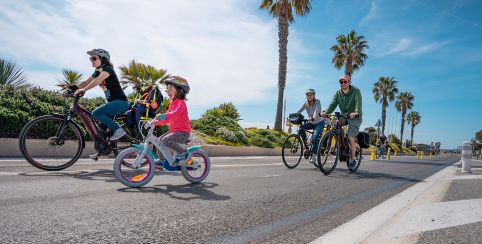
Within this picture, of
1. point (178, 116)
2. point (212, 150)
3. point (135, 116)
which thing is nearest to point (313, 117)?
point (135, 116)

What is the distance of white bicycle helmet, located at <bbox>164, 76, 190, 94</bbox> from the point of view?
4.80 m

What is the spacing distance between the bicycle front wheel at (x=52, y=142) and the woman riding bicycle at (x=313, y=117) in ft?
15.8

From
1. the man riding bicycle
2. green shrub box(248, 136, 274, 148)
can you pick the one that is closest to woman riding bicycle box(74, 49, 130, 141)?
the man riding bicycle

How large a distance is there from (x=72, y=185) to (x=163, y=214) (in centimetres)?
184

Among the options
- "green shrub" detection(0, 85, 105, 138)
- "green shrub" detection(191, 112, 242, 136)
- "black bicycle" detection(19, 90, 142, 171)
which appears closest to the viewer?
"black bicycle" detection(19, 90, 142, 171)

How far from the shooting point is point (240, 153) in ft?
54.8

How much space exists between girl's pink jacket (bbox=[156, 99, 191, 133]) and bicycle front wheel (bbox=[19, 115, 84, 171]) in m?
1.87

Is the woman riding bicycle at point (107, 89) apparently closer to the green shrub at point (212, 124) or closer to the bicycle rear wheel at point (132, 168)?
the bicycle rear wheel at point (132, 168)

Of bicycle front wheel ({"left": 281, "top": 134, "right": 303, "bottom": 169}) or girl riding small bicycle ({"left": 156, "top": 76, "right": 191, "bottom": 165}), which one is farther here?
bicycle front wheel ({"left": 281, "top": 134, "right": 303, "bottom": 169})

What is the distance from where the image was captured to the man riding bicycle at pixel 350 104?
7461 mm

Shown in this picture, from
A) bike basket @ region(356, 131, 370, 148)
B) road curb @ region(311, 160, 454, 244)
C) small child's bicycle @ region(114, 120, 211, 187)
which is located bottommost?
road curb @ region(311, 160, 454, 244)

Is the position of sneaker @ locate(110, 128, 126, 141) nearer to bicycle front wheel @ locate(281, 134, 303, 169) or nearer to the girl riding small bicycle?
the girl riding small bicycle

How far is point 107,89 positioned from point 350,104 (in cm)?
512

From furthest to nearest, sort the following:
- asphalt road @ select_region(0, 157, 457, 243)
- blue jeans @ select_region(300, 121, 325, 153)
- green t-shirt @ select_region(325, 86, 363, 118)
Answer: blue jeans @ select_region(300, 121, 325, 153)
green t-shirt @ select_region(325, 86, 363, 118)
asphalt road @ select_region(0, 157, 457, 243)
